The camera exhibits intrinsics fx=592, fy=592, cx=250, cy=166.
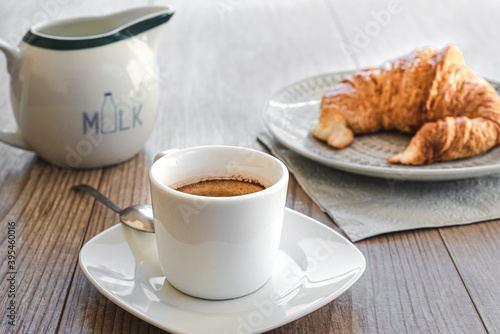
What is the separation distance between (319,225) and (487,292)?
20 centimetres

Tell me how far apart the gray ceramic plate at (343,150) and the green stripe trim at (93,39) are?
25 centimetres

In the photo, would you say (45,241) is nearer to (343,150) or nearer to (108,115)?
(108,115)

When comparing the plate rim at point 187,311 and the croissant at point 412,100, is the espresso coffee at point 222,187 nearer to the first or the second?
the plate rim at point 187,311

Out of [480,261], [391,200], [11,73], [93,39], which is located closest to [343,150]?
[391,200]

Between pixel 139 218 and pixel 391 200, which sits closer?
pixel 139 218

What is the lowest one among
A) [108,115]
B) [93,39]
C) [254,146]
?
[254,146]

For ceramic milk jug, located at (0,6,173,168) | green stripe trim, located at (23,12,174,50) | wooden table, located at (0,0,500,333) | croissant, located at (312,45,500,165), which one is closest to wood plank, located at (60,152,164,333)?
wooden table, located at (0,0,500,333)

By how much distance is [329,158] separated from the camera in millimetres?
899

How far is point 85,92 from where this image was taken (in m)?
0.88

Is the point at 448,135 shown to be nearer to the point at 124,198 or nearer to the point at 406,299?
the point at 406,299

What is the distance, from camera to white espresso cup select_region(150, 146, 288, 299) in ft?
1.80

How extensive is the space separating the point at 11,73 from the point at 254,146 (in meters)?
0.41

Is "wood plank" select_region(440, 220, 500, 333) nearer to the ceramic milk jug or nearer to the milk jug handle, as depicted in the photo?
the ceramic milk jug

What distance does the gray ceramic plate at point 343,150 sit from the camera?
838mm
